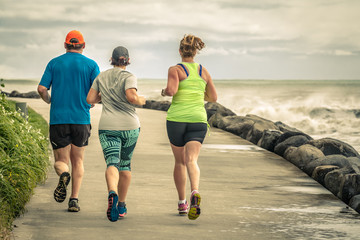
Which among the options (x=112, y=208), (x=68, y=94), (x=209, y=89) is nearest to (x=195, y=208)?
(x=112, y=208)

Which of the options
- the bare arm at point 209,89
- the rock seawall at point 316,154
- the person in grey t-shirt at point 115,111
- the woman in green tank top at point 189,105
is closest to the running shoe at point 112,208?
the person in grey t-shirt at point 115,111

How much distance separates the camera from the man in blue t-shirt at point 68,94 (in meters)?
6.59

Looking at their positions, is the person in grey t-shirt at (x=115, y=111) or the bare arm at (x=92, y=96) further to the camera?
the bare arm at (x=92, y=96)

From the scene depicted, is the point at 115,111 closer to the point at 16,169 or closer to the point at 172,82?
the point at 172,82

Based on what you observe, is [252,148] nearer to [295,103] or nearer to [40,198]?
[40,198]

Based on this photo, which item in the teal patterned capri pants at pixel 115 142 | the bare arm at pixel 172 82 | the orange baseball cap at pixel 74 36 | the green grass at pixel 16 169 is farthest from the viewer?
the orange baseball cap at pixel 74 36

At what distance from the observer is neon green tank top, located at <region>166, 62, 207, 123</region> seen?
255 inches

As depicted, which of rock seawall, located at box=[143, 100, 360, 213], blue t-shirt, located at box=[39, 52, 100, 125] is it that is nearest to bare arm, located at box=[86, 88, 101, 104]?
blue t-shirt, located at box=[39, 52, 100, 125]

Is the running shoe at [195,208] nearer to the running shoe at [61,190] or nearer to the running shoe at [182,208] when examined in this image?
the running shoe at [182,208]

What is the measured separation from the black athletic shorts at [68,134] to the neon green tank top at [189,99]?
101 centimetres

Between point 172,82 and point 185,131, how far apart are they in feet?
1.97

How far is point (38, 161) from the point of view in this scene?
8570mm

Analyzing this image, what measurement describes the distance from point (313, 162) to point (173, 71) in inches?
178

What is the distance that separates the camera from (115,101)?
6.18 meters
